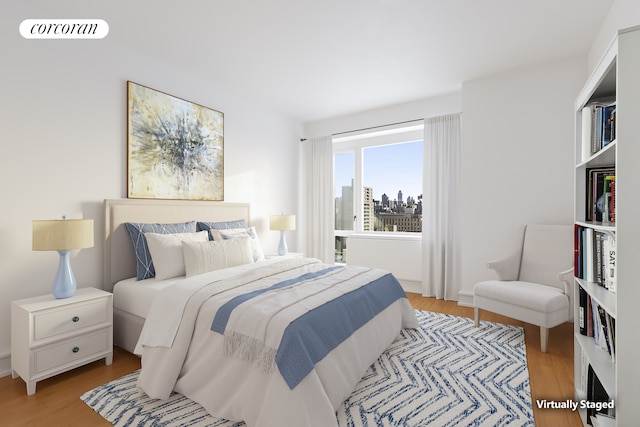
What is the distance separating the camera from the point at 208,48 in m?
3.07

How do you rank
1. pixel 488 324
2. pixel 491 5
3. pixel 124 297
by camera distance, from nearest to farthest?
pixel 491 5, pixel 124 297, pixel 488 324

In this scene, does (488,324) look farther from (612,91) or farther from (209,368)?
(209,368)

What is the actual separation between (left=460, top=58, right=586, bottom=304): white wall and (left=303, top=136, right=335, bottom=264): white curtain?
6.80ft

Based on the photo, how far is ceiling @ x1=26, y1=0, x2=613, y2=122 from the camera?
2.45m

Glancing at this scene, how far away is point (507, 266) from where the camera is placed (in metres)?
3.35

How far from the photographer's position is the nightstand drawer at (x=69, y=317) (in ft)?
6.85

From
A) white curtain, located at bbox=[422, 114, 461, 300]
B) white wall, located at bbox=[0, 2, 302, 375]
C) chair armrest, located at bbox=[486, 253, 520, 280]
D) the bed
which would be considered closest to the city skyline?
white curtain, located at bbox=[422, 114, 461, 300]

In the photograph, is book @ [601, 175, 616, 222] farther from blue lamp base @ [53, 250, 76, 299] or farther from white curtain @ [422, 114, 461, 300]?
blue lamp base @ [53, 250, 76, 299]

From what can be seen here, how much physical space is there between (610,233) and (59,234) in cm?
324

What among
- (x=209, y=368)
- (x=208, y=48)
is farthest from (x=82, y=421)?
(x=208, y=48)

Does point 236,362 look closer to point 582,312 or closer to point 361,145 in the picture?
point 582,312

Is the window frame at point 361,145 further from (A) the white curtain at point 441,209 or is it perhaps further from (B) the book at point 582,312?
(B) the book at point 582,312

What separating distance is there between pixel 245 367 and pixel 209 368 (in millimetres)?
295

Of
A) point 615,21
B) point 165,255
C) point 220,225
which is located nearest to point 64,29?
point 165,255
